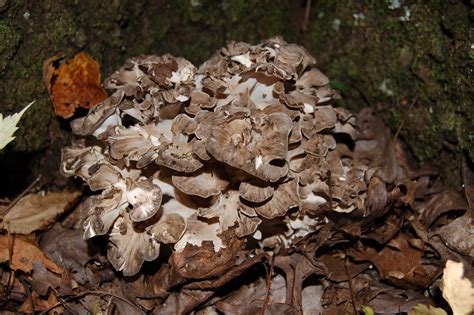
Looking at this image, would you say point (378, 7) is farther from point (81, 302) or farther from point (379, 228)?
point (81, 302)

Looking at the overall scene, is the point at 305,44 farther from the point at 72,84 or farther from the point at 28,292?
the point at 28,292

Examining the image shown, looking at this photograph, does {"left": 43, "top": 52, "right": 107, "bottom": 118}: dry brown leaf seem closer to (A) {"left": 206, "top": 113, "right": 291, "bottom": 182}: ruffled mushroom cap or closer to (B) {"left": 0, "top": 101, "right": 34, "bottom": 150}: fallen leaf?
(B) {"left": 0, "top": 101, "right": 34, "bottom": 150}: fallen leaf

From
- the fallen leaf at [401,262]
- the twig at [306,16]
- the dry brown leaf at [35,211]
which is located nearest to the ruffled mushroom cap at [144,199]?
the dry brown leaf at [35,211]

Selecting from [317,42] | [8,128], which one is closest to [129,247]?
[8,128]

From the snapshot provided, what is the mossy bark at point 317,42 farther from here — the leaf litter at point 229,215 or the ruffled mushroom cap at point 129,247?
the ruffled mushroom cap at point 129,247

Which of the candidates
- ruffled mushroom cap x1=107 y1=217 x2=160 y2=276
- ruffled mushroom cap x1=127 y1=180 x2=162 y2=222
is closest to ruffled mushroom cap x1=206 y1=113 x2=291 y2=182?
ruffled mushroom cap x1=127 y1=180 x2=162 y2=222
